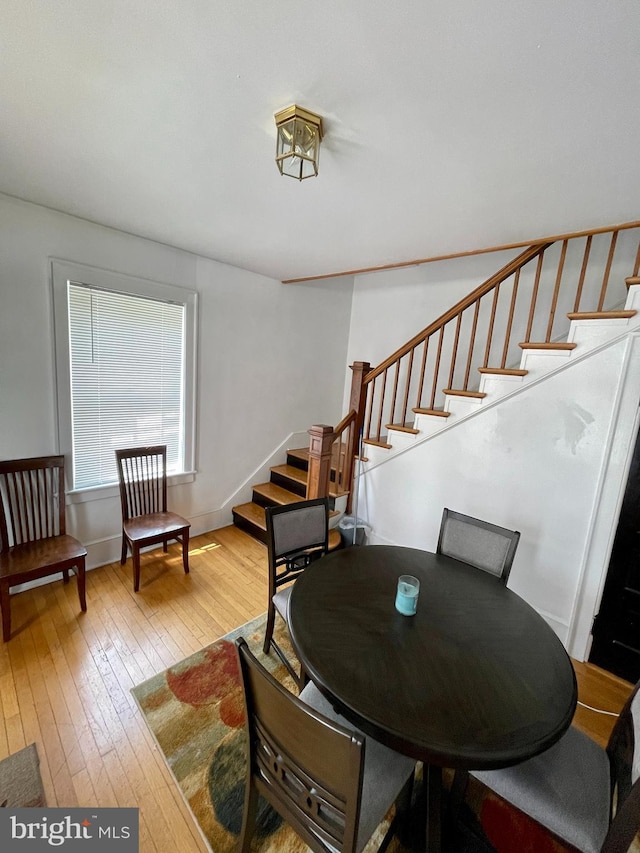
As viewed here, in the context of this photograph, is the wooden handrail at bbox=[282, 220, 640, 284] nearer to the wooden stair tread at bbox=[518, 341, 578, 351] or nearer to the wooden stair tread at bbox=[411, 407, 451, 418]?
the wooden stair tread at bbox=[518, 341, 578, 351]

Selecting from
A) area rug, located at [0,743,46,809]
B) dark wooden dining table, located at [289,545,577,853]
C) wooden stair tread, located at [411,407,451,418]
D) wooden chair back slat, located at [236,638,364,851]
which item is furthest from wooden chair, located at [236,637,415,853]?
wooden stair tread, located at [411,407,451,418]

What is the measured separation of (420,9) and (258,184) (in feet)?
3.50

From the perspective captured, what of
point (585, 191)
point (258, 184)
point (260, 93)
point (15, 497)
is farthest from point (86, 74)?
point (15, 497)

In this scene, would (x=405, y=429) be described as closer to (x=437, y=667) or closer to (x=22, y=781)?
(x=437, y=667)

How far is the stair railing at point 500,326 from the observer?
2.42m

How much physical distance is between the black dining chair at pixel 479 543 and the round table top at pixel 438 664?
0.17 meters


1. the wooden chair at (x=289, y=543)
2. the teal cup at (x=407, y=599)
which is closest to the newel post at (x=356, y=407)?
the wooden chair at (x=289, y=543)

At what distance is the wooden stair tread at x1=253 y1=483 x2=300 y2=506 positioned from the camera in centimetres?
353

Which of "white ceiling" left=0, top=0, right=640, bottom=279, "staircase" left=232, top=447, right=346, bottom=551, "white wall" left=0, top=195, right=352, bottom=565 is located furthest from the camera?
"staircase" left=232, top=447, right=346, bottom=551

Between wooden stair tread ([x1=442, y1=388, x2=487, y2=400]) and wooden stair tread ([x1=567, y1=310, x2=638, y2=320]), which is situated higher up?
wooden stair tread ([x1=567, y1=310, x2=638, y2=320])

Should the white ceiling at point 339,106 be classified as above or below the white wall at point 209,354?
above

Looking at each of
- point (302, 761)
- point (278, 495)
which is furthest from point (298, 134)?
point (278, 495)

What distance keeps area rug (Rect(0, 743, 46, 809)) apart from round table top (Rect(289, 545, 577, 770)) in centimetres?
122

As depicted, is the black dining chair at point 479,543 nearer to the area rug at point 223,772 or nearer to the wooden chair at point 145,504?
the area rug at point 223,772
